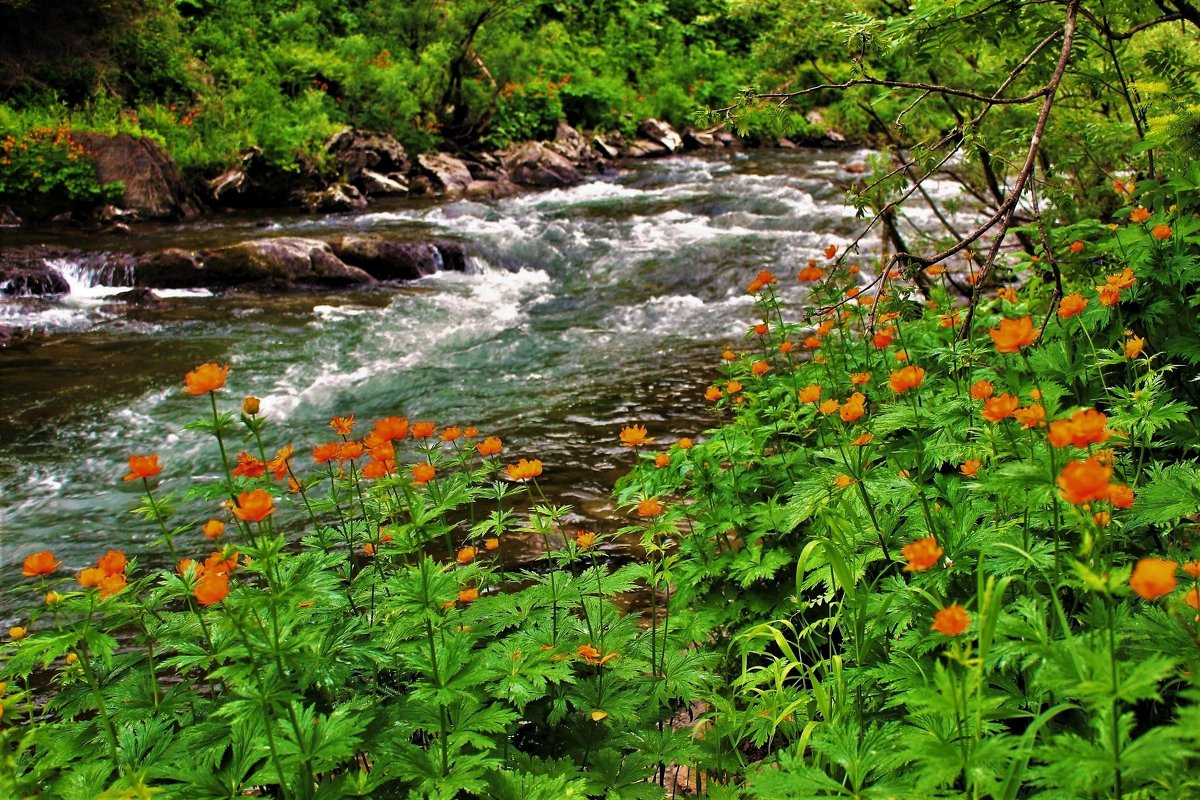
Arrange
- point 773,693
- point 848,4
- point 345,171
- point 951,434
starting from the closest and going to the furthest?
1. point 773,693
2. point 951,434
3. point 848,4
4. point 345,171

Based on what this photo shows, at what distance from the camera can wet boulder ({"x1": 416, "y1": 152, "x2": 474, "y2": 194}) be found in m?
15.0

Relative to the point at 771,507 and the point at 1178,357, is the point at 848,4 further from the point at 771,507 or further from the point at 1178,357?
the point at 771,507

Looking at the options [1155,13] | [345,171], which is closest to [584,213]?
[345,171]

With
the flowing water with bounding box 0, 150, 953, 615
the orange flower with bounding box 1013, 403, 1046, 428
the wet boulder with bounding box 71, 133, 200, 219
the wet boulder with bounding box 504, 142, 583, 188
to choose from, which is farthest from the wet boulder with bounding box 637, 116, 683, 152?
the orange flower with bounding box 1013, 403, 1046, 428

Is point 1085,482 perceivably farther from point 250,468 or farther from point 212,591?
point 250,468

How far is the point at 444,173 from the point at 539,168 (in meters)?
1.83

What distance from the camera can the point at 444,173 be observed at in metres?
15.2

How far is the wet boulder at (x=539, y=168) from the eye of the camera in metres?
15.4

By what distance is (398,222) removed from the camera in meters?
12.0

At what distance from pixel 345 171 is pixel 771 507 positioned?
44.4 feet

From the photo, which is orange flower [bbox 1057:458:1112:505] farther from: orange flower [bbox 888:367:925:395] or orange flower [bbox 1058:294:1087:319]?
orange flower [bbox 1058:294:1087:319]

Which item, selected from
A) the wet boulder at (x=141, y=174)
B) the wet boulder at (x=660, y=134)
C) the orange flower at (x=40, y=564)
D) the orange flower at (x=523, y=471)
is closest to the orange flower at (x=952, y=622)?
the orange flower at (x=523, y=471)

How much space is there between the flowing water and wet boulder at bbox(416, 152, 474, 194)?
233 centimetres

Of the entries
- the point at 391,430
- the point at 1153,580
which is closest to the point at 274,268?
the point at 391,430
